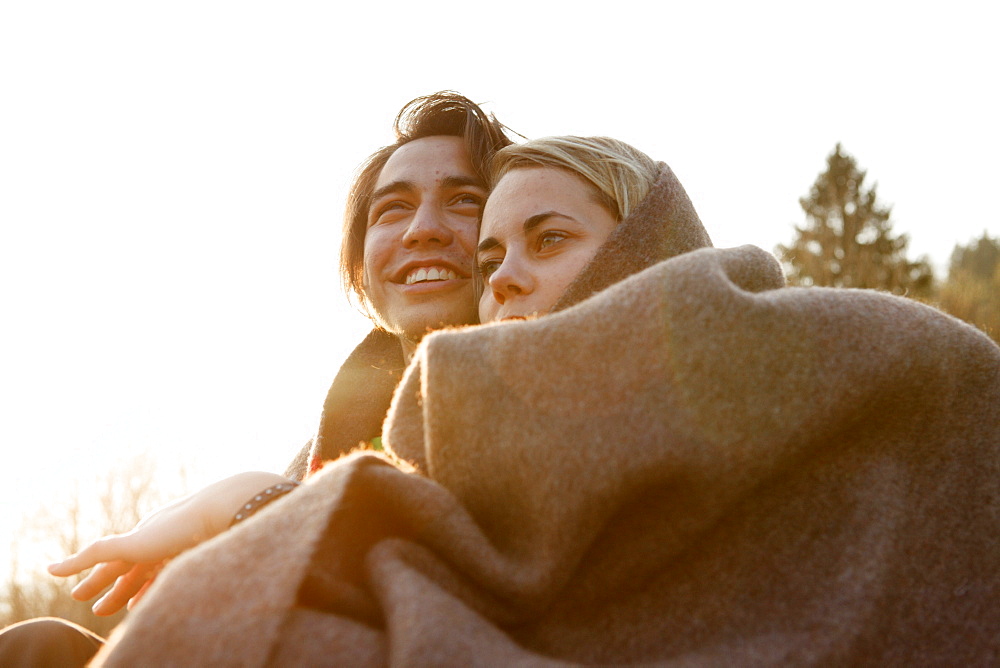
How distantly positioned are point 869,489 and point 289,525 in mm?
970

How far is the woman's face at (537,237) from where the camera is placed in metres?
2.06

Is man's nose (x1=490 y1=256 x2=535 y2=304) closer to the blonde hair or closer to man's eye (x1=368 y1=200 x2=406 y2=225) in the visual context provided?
the blonde hair

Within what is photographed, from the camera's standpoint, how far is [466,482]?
3.83 ft

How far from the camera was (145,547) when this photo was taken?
4.71 ft

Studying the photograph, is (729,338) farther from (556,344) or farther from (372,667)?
(372,667)

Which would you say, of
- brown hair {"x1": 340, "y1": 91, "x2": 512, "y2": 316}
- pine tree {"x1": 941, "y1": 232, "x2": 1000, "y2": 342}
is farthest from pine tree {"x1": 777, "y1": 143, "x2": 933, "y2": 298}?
brown hair {"x1": 340, "y1": 91, "x2": 512, "y2": 316}

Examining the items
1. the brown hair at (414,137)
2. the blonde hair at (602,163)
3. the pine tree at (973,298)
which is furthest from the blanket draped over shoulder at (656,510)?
the pine tree at (973,298)

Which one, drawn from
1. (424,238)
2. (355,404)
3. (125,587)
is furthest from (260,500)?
(424,238)

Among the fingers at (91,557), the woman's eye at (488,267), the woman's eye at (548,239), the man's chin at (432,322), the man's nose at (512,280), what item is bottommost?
the fingers at (91,557)

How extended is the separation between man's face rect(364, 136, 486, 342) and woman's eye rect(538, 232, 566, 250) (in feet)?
2.65

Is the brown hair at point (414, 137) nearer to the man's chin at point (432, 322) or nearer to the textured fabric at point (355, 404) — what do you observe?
the textured fabric at point (355, 404)

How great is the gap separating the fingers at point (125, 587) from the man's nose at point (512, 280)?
3.74 ft

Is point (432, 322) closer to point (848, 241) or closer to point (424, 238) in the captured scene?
point (424, 238)

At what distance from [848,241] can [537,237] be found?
2614 centimetres
